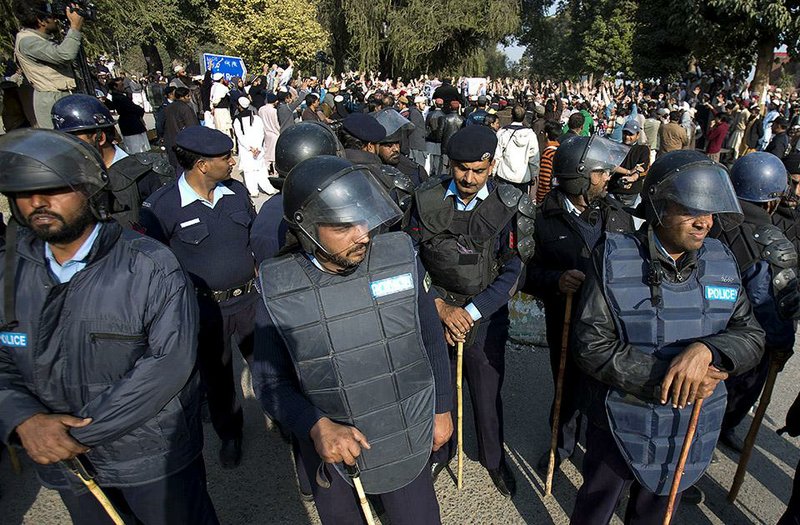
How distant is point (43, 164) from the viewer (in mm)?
1688

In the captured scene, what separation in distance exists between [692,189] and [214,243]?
2720mm

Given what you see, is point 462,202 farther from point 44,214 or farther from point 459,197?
point 44,214

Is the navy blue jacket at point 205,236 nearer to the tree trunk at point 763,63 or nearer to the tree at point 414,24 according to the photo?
the tree trunk at point 763,63

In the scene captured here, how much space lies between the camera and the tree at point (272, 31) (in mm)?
28453

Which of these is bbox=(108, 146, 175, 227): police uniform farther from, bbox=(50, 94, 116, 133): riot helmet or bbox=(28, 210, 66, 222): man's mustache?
bbox=(28, 210, 66, 222): man's mustache

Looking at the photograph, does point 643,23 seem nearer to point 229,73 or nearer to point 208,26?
point 229,73

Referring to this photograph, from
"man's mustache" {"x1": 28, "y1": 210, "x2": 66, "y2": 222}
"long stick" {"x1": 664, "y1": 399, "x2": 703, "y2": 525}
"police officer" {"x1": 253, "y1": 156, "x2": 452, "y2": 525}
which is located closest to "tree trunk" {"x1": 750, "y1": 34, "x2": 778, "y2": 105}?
"long stick" {"x1": 664, "y1": 399, "x2": 703, "y2": 525}

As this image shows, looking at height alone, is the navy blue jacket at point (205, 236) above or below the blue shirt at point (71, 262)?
below

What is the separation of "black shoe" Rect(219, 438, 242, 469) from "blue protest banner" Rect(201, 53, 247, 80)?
56.4ft

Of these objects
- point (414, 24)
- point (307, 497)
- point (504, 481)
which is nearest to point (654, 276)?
point (504, 481)

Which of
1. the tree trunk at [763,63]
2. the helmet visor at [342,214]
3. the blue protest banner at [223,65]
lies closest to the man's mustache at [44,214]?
the helmet visor at [342,214]

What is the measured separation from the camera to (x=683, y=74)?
92.8ft

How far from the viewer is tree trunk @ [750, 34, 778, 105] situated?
2102cm

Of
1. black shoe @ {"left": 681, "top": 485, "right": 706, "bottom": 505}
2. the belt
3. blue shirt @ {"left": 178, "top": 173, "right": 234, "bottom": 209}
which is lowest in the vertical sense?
black shoe @ {"left": 681, "top": 485, "right": 706, "bottom": 505}
